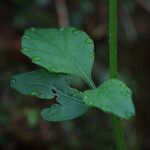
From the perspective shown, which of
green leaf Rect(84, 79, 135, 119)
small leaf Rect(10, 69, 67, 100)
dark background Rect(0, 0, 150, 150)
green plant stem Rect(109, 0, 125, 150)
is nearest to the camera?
green leaf Rect(84, 79, 135, 119)

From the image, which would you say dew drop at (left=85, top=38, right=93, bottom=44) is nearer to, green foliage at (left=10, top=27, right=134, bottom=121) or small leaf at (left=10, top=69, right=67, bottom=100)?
green foliage at (left=10, top=27, right=134, bottom=121)

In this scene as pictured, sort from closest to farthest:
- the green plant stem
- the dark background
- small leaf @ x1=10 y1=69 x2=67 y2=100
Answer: the green plant stem
small leaf @ x1=10 y1=69 x2=67 y2=100
the dark background

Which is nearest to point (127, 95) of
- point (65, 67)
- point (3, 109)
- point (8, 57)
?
point (65, 67)

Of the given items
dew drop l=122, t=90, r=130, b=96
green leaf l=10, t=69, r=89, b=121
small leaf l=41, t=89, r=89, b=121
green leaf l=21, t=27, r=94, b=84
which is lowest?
small leaf l=41, t=89, r=89, b=121

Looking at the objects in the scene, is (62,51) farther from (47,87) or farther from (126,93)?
(126,93)

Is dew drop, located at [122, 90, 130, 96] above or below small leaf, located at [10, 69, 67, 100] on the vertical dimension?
below

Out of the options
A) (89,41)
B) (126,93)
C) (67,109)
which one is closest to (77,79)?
(89,41)

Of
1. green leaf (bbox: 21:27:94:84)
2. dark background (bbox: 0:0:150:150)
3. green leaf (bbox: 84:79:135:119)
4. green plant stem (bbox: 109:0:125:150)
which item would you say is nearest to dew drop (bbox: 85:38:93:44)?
green leaf (bbox: 21:27:94:84)

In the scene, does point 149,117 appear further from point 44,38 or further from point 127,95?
point 127,95

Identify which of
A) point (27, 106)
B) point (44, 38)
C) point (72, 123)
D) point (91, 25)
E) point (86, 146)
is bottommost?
point (86, 146)
